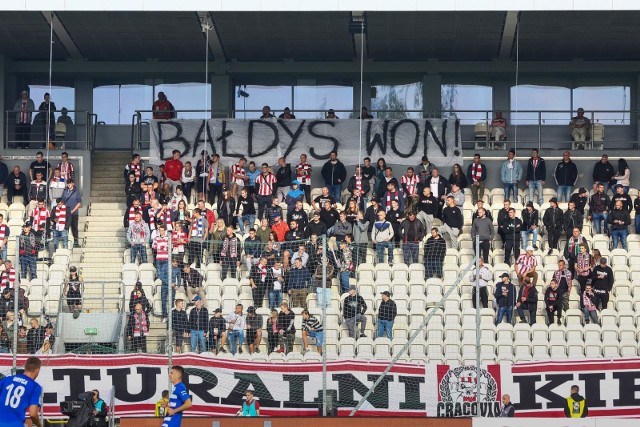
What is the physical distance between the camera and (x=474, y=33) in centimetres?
3192

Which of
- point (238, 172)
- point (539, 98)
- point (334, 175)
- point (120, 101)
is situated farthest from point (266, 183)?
point (539, 98)

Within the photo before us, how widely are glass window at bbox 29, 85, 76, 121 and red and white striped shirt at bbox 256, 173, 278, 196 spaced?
8308mm

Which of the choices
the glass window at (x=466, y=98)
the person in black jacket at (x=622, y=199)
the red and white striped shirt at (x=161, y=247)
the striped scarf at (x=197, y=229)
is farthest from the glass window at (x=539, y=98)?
the red and white striped shirt at (x=161, y=247)

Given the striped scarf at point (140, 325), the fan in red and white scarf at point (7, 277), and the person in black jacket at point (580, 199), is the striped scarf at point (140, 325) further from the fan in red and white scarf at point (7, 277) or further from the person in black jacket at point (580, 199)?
the person in black jacket at point (580, 199)

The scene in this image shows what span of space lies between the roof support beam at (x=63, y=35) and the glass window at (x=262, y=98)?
4330mm

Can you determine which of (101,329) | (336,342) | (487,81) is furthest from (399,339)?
(487,81)

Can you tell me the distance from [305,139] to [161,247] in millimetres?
7346

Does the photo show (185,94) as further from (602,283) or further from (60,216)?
(602,283)

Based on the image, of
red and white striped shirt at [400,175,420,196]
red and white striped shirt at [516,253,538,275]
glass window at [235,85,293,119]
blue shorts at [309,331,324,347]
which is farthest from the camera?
glass window at [235,85,293,119]

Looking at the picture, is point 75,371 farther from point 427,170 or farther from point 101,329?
point 427,170

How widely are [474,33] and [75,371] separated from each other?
14.0 meters

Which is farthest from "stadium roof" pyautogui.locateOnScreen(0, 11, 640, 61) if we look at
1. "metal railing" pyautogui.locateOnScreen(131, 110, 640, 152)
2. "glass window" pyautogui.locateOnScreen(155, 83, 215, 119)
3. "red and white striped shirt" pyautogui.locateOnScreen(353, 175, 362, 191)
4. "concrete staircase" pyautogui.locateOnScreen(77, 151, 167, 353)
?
"red and white striped shirt" pyautogui.locateOnScreen(353, 175, 362, 191)

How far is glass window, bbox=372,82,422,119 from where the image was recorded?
35062mm

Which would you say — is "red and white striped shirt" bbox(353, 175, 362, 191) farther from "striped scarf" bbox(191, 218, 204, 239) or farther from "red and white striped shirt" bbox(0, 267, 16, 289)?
"red and white striped shirt" bbox(0, 267, 16, 289)
